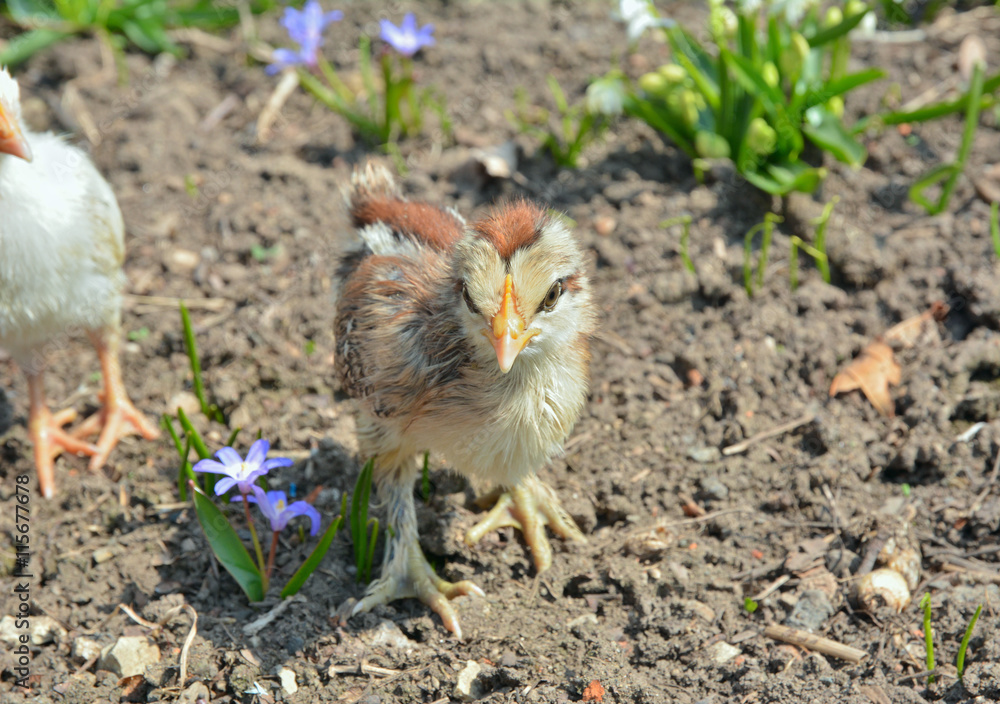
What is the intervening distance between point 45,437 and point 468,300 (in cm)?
280

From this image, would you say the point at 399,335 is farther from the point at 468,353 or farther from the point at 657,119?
the point at 657,119

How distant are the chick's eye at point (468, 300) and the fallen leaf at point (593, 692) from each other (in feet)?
4.93

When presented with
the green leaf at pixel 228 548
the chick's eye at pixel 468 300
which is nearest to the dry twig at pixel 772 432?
the chick's eye at pixel 468 300

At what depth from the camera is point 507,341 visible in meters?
2.97

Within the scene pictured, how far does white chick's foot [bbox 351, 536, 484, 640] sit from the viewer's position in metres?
3.79

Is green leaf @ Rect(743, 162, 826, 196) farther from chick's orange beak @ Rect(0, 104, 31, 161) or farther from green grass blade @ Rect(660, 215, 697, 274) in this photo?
chick's orange beak @ Rect(0, 104, 31, 161)

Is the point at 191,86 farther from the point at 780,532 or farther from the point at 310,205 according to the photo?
the point at 780,532

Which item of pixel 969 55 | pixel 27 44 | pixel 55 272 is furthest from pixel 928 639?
pixel 27 44

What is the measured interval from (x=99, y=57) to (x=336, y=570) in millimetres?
5244

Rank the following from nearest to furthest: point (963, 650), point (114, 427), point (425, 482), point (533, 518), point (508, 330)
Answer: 1. point (508, 330)
2. point (963, 650)
3. point (533, 518)
4. point (425, 482)
5. point (114, 427)

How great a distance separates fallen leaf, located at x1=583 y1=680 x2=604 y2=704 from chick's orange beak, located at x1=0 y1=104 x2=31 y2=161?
11.0ft

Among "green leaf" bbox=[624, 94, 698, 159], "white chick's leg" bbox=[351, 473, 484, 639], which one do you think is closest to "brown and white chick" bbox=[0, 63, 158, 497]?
"white chick's leg" bbox=[351, 473, 484, 639]

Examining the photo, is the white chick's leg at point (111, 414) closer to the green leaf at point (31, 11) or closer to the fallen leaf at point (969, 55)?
the green leaf at point (31, 11)

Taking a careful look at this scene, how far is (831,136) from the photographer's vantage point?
213 inches
